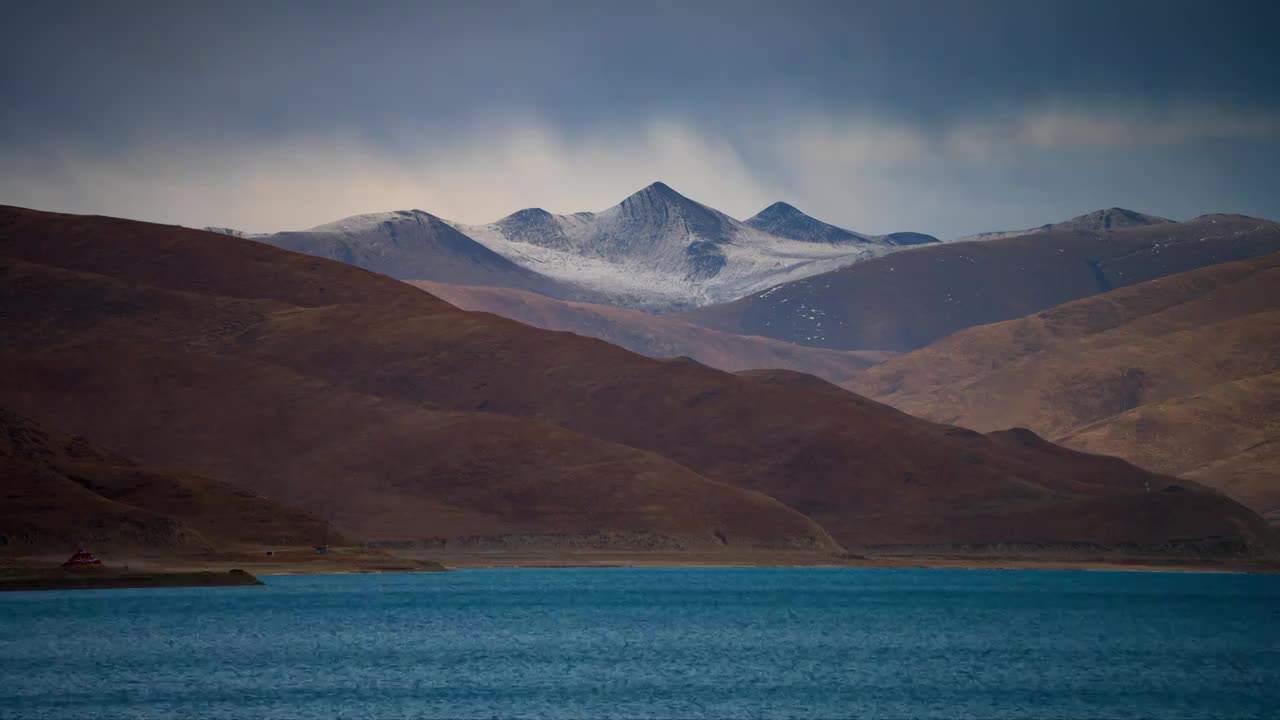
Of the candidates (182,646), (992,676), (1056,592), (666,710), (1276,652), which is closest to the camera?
(666,710)

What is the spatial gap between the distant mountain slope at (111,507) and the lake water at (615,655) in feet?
43.7

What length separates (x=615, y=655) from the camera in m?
98.8

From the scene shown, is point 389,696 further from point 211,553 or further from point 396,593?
point 211,553

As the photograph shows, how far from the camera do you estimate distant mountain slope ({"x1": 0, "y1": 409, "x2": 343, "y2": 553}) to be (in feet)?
505

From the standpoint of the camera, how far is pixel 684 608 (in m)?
140

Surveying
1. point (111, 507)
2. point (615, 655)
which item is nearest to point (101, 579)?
point (111, 507)

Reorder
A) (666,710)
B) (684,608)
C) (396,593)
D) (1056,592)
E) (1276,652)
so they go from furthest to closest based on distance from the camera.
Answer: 1. (1056,592)
2. (396,593)
3. (684,608)
4. (1276,652)
5. (666,710)

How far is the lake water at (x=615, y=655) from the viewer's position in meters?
76.2

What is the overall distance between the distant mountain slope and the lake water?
13.3 m

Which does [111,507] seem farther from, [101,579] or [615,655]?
[615,655]

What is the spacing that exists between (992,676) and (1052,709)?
13.7 meters

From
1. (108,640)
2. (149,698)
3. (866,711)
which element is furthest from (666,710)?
(108,640)

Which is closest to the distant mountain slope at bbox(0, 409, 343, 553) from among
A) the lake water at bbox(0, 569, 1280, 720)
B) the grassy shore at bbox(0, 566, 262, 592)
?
the lake water at bbox(0, 569, 1280, 720)

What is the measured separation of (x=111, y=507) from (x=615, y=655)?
77.1m
